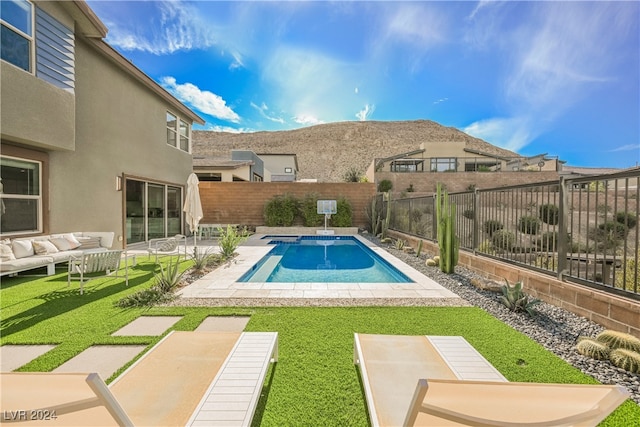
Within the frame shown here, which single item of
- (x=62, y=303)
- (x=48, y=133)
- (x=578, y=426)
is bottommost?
(x=62, y=303)

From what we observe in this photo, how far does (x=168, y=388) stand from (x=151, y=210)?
1138 centimetres

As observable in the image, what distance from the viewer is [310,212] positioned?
654 inches

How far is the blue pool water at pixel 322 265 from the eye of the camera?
23.0 ft

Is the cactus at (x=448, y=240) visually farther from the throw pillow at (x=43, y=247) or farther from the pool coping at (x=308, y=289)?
the throw pillow at (x=43, y=247)

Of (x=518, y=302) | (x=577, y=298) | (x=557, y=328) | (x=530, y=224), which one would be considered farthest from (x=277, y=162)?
(x=557, y=328)

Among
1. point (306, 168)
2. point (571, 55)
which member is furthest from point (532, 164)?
point (306, 168)

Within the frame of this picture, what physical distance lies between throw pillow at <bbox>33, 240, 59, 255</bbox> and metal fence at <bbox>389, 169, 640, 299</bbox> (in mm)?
10010

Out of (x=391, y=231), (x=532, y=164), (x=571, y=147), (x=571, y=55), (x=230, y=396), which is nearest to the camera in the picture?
(x=230, y=396)

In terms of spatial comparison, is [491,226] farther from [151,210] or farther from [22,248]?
[151,210]

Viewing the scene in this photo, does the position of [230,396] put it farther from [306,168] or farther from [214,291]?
[306,168]

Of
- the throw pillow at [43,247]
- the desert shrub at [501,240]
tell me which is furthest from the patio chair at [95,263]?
the desert shrub at [501,240]

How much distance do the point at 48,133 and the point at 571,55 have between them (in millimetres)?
27640

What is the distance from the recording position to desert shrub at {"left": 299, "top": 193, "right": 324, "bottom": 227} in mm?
16609

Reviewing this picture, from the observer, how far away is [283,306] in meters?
4.72
